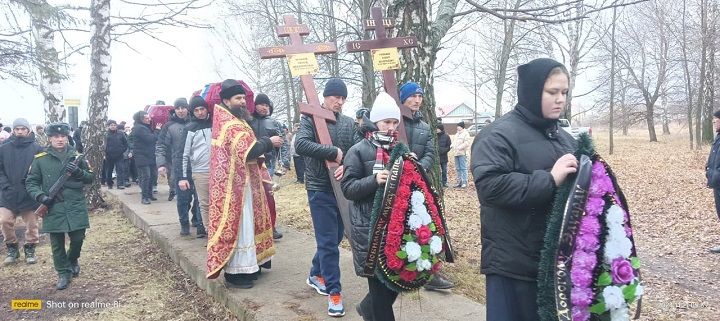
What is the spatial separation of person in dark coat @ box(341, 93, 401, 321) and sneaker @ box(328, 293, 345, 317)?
548 mm

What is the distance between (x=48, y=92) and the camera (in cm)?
1128

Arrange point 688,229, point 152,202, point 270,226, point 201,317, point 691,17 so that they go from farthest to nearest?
Answer: point 691,17, point 152,202, point 688,229, point 270,226, point 201,317

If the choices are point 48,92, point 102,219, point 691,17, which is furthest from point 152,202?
point 691,17

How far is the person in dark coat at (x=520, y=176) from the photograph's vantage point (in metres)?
2.22

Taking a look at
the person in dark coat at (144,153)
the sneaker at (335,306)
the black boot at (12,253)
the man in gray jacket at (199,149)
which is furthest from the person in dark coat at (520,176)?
the person in dark coat at (144,153)

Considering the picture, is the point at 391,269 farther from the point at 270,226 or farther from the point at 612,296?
the point at 270,226

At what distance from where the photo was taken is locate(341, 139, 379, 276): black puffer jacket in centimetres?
308

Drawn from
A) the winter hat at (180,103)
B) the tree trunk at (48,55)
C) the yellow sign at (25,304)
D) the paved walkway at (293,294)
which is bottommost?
the yellow sign at (25,304)

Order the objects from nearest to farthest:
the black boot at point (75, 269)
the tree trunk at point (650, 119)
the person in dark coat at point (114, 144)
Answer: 1. the black boot at point (75, 269)
2. the person in dark coat at point (114, 144)
3. the tree trunk at point (650, 119)

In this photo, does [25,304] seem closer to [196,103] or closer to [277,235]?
[196,103]

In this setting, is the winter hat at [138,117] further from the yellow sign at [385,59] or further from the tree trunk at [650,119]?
the tree trunk at [650,119]

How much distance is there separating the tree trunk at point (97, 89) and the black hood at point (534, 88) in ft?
32.3

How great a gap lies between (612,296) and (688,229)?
7.80 metres

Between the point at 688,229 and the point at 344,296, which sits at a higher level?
the point at 344,296
